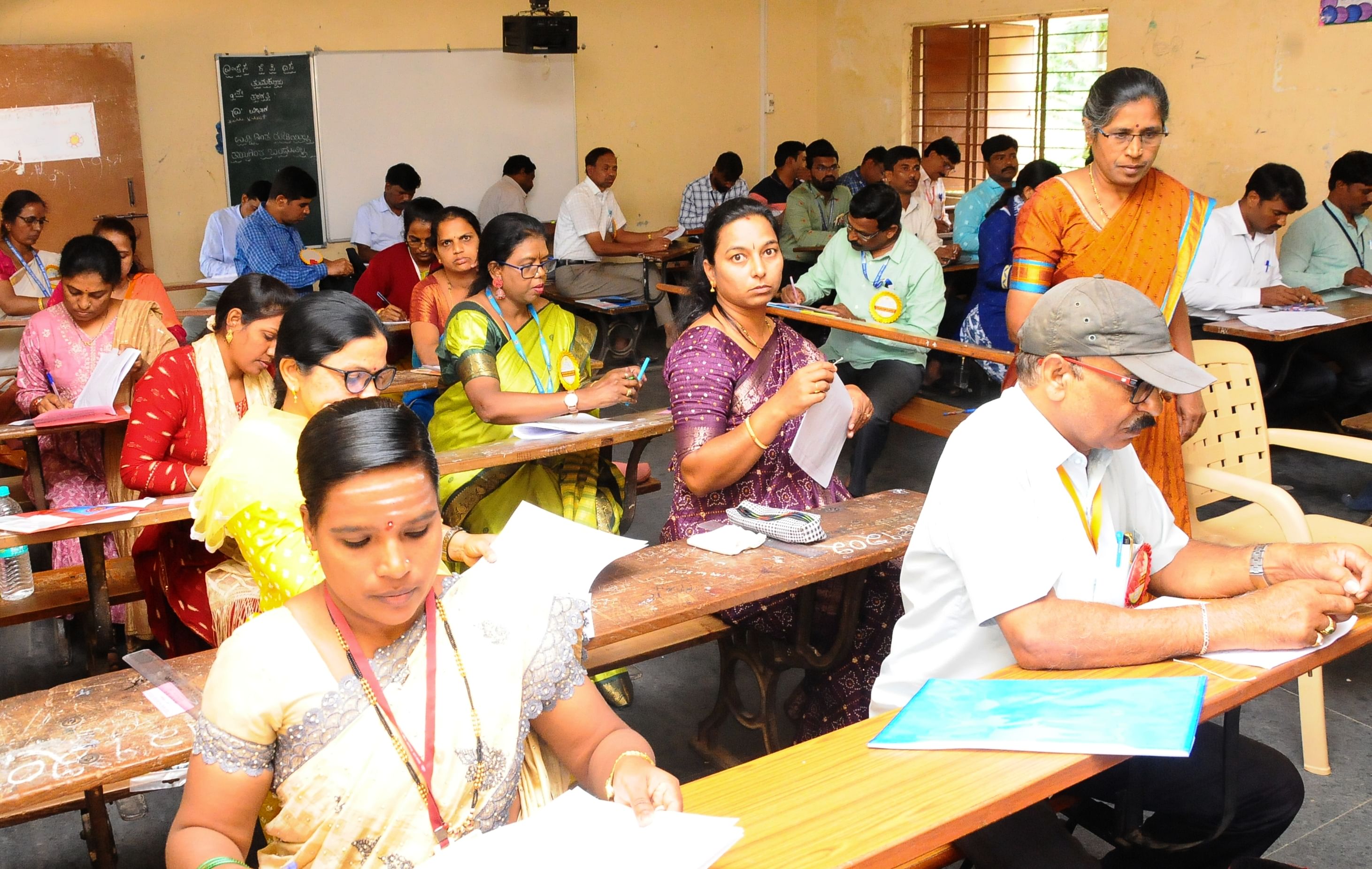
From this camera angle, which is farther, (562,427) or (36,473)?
(36,473)

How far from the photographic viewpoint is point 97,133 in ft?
26.0

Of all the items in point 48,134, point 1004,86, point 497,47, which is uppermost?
point 497,47

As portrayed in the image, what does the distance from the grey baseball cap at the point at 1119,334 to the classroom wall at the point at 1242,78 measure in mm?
6185

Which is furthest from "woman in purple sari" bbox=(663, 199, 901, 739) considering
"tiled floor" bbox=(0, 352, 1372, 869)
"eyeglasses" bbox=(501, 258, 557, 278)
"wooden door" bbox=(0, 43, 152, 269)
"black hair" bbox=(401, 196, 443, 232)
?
"wooden door" bbox=(0, 43, 152, 269)

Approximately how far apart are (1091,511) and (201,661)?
1.61 metres

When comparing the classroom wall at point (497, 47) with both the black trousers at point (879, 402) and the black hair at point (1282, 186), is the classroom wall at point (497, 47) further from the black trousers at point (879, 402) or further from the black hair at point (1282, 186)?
the black hair at point (1282, 186)

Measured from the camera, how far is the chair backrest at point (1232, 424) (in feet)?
10.9

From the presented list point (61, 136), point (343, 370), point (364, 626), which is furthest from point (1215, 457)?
point (61, 136)

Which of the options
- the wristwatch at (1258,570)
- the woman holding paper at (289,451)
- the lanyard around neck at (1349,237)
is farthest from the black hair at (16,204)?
the lanyard around neck at (1349,237)

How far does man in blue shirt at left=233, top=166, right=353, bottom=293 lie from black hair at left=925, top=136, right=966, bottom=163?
4401 millimetres

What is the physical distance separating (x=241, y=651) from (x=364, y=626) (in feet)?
0.49

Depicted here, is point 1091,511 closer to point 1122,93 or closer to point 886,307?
point 1122,93

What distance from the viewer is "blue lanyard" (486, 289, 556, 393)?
3676mm

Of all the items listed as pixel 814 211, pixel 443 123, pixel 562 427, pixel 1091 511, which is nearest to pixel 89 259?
pixel 562 427
